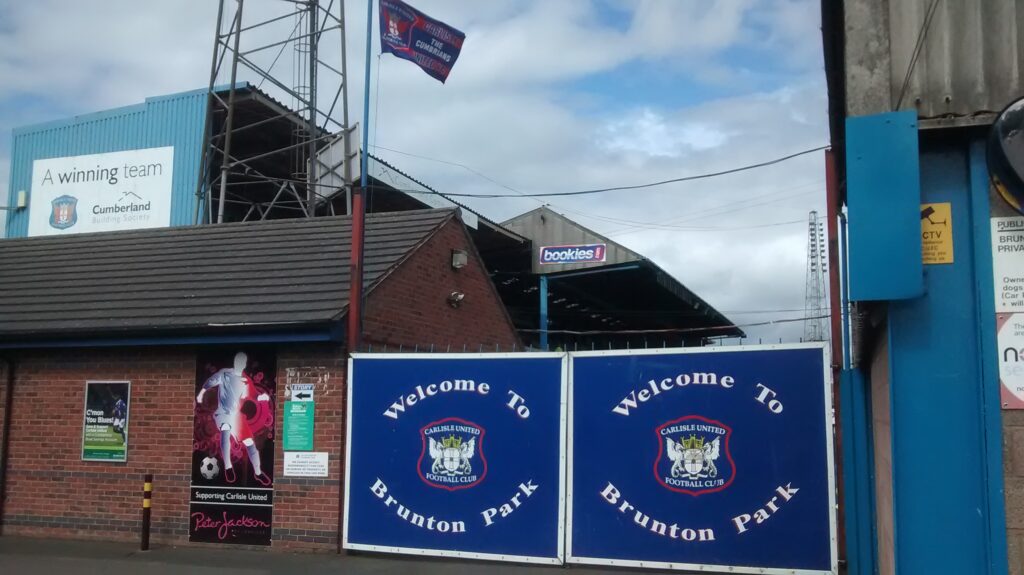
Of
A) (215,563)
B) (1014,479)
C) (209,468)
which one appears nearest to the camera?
(1014,479)

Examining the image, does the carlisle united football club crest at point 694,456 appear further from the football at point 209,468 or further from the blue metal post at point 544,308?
the blue metal post at point 544,308

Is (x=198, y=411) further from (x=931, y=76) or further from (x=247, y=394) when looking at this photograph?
(x=931, y=76)

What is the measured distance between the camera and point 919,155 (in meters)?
4.97

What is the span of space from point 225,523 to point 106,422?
2.21 meters

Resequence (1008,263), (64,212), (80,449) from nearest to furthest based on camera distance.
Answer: (1008,263), (80,449), (64,212)

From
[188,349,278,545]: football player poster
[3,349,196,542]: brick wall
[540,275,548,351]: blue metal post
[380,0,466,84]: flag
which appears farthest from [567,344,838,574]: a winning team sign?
[540,275,548,351]: blue metal post

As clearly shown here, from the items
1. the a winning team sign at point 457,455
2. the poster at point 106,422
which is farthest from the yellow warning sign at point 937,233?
the poster at point 106,422

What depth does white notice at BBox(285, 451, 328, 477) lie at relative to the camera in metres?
10.5

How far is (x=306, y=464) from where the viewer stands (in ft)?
34.6

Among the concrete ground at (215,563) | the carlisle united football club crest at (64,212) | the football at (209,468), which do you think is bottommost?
the concrete ground at (215,563)

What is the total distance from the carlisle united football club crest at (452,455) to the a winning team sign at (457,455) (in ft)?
0.04

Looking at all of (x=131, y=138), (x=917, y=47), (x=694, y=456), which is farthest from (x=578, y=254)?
(x=917, y=47)

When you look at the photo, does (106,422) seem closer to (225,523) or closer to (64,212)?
(225,523)

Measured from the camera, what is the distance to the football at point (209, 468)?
10.9 meters
